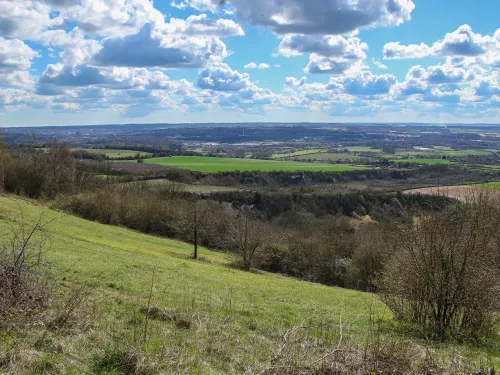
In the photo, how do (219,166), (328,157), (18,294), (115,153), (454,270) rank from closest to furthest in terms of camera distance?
1. (18,294)
2. (454,270)
3. (219,166)
4. (115,153)
5. (328,157)

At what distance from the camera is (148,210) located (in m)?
61.9

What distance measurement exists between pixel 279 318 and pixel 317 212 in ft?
255

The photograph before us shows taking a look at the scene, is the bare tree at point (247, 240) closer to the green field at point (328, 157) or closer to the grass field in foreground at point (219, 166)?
the grass field in foreground at point (219, 166)

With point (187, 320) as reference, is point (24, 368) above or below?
above

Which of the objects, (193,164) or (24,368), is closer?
(24,368)

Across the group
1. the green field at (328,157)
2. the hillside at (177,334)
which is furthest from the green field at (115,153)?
the hillside at (177,334)

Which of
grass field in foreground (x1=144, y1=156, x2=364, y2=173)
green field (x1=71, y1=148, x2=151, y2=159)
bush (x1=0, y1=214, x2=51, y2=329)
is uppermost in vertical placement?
bush (x1=0, y1=214, x2=51, y2=329)

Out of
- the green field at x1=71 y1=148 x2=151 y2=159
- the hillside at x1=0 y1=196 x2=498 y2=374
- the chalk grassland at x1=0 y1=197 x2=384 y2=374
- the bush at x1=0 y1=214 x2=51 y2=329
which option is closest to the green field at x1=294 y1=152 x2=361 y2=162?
the green field at x1=71 y1=148 x2=151 y2=159

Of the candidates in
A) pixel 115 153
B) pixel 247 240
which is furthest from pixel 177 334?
pixel 115 153

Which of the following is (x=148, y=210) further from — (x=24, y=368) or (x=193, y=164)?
(x=193, y=164)

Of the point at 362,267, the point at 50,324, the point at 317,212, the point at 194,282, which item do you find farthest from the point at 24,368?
the point at 317,212

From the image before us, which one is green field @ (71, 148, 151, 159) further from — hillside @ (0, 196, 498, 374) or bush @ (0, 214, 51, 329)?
bush @ (0, 214, 51, 329)

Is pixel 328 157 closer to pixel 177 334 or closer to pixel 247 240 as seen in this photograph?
pixel 247 240

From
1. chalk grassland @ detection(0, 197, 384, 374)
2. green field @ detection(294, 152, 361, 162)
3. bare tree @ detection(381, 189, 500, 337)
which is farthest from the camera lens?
green field @ detection(294, 152, 361, 162)
